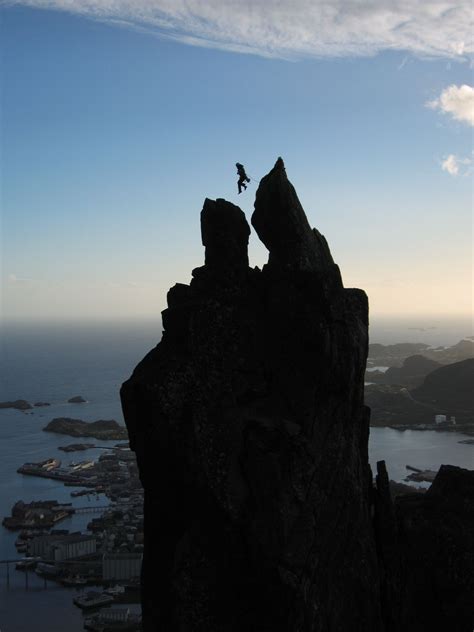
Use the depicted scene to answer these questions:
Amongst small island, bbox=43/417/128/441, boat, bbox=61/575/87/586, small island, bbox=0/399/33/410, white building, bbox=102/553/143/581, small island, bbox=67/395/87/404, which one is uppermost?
small island, bbox=67/395/87/404

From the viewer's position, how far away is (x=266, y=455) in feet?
23.0

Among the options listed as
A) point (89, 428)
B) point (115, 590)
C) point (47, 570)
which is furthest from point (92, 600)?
point (89, 428)

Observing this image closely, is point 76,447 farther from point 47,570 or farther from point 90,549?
point 47,570

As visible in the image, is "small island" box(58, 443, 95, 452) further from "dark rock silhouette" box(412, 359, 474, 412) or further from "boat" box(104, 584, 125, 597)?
"dark rock silhouette" box(412, 359, 474, 412)

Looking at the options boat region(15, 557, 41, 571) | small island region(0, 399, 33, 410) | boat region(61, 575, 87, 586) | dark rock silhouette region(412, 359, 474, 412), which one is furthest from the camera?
small island region(0, 399, 33, 410)

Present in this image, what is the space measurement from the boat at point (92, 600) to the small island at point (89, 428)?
1654 inches

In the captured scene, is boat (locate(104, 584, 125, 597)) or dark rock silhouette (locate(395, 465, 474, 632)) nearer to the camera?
dark rock silhouette (locate(395, 465, 474, 632))

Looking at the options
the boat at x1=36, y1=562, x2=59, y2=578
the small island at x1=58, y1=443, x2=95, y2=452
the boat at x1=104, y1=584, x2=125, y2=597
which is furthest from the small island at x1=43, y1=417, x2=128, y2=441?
the boat at x1=104, y1=584, x2=125, y2=597

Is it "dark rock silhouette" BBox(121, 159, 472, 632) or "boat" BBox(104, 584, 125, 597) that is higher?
"dark rock silhouette" BBox(121, 159, 472, 632)

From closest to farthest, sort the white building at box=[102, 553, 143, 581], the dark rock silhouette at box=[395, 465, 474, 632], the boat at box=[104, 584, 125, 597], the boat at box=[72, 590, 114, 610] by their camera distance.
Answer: the dark rock silhouette at box=[395, 465, 474, 632] → the boat at box=[72, 590, 114, 610] → the boat at box=[104, 584, 125, 597] → the white building at box=[102, 553, 143, 581]

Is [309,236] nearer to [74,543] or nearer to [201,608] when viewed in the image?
[201,608]

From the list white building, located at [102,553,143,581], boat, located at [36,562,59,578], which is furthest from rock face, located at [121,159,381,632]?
boat, located at [36,562,59,578]

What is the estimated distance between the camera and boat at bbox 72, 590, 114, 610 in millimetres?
25672

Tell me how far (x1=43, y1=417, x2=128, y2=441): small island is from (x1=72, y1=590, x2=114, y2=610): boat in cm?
4202
